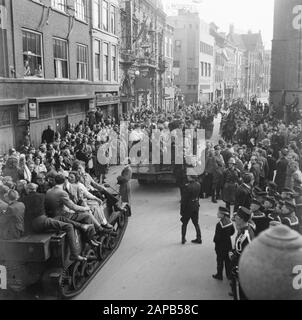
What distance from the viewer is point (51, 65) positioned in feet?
61.5

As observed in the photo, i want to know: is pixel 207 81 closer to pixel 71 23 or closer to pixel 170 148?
pixel 71 23

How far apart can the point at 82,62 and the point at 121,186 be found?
13346 mm

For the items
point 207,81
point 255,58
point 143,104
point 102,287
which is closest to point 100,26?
point 143,104

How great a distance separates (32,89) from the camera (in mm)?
16953

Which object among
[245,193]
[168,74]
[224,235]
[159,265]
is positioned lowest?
[159,265]

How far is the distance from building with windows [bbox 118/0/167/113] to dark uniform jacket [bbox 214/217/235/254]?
2371 centimetres

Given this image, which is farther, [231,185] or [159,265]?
[231,185]

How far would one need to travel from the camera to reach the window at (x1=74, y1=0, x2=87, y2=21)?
70.9 ft

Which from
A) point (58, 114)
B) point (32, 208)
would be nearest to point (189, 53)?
point (58, 114)

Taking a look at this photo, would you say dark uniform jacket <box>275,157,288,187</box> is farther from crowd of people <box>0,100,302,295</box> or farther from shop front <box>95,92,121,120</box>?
shop front <box>95,92,121,120</box>

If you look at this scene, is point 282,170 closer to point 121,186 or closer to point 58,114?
point 121,186

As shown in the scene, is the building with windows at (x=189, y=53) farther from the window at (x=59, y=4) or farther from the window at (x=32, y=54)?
the window at (x=32, y=54)

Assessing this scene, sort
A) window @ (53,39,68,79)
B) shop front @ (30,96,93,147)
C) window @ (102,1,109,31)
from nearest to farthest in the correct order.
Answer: shop front @ (30,96,93,147) → window @ (53,39,68,79) → window @ (102,1,109,31)

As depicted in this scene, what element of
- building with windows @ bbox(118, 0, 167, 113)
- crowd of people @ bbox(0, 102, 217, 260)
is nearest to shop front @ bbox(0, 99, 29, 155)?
crowd of people @ bbox(0, 102, 217, 260)
